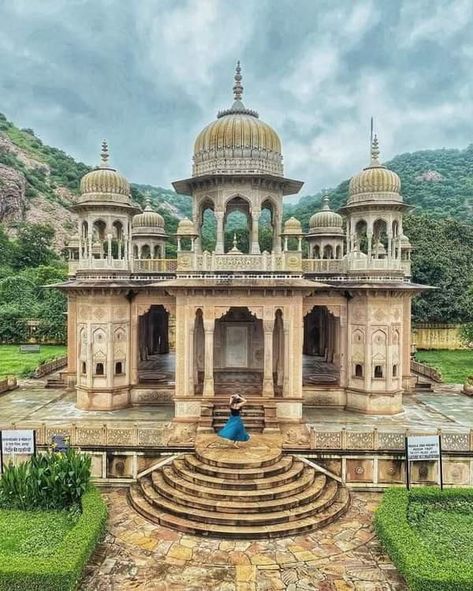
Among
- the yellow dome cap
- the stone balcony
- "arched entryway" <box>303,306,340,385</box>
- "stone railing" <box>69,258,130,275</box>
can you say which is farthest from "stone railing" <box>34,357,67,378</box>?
"arched entryway" <box>303,306,340,385</box>

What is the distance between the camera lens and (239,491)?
12492 millimetres

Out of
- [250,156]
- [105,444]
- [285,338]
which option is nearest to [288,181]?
[250,156]

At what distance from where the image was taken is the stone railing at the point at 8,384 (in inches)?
886

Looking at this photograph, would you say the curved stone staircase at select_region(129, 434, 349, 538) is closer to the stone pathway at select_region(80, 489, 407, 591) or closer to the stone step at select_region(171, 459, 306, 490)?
the stone step at select_region(171, 459, 306, 490)

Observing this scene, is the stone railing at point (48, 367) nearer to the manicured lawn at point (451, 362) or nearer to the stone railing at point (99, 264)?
the stone railing at point (99, 264)

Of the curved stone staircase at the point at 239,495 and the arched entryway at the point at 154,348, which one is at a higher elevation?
the arched entryway at the point at 154,348

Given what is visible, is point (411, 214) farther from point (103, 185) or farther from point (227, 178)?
point (103, 185)

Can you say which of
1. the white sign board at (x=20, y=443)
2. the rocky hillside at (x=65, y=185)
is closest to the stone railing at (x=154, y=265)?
the white sign board at (x=20, y=443)

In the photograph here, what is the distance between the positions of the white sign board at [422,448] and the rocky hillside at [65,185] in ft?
163

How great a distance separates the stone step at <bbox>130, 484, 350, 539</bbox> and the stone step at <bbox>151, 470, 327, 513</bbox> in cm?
43

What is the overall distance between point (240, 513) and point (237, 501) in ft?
1.27

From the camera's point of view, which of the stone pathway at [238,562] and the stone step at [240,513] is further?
the stone step at [240,513]

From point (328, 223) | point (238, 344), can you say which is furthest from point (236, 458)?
point (328, 223)

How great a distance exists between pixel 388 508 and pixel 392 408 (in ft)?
24.6
